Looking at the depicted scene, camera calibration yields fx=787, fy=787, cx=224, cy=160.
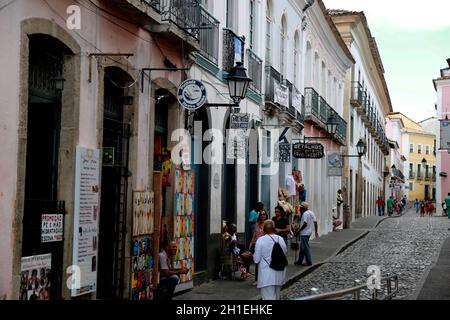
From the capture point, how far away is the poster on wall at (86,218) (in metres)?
9.23

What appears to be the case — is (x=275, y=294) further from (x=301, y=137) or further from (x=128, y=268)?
(x=301, y=137)

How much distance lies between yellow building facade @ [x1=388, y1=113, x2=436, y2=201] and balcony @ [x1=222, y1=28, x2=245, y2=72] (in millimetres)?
82294

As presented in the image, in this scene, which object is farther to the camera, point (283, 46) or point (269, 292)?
point (283, 46)

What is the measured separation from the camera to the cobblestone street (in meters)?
14.6

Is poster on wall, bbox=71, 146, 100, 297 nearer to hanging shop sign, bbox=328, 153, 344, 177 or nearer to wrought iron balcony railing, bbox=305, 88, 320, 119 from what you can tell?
wrought iron balcony railing, bbox=305, 88, 320, 119

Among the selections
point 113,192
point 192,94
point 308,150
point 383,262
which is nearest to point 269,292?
point 113,192

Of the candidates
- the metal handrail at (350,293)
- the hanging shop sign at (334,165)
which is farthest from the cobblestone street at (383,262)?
the hanging shop sign at (334,165)

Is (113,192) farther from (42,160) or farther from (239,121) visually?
(239,121)

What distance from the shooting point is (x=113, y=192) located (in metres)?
11.1

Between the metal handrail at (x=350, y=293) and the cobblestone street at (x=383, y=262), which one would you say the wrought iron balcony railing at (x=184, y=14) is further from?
the metal handrail at (x=350, y=293)

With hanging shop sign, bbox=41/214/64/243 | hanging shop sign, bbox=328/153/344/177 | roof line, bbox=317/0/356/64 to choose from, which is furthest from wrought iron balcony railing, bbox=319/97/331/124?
hanging shop sign, bbox=41/214/64/243

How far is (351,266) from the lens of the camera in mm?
18141

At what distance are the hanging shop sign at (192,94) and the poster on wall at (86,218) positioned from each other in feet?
8.60

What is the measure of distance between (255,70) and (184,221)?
20.5 feet
